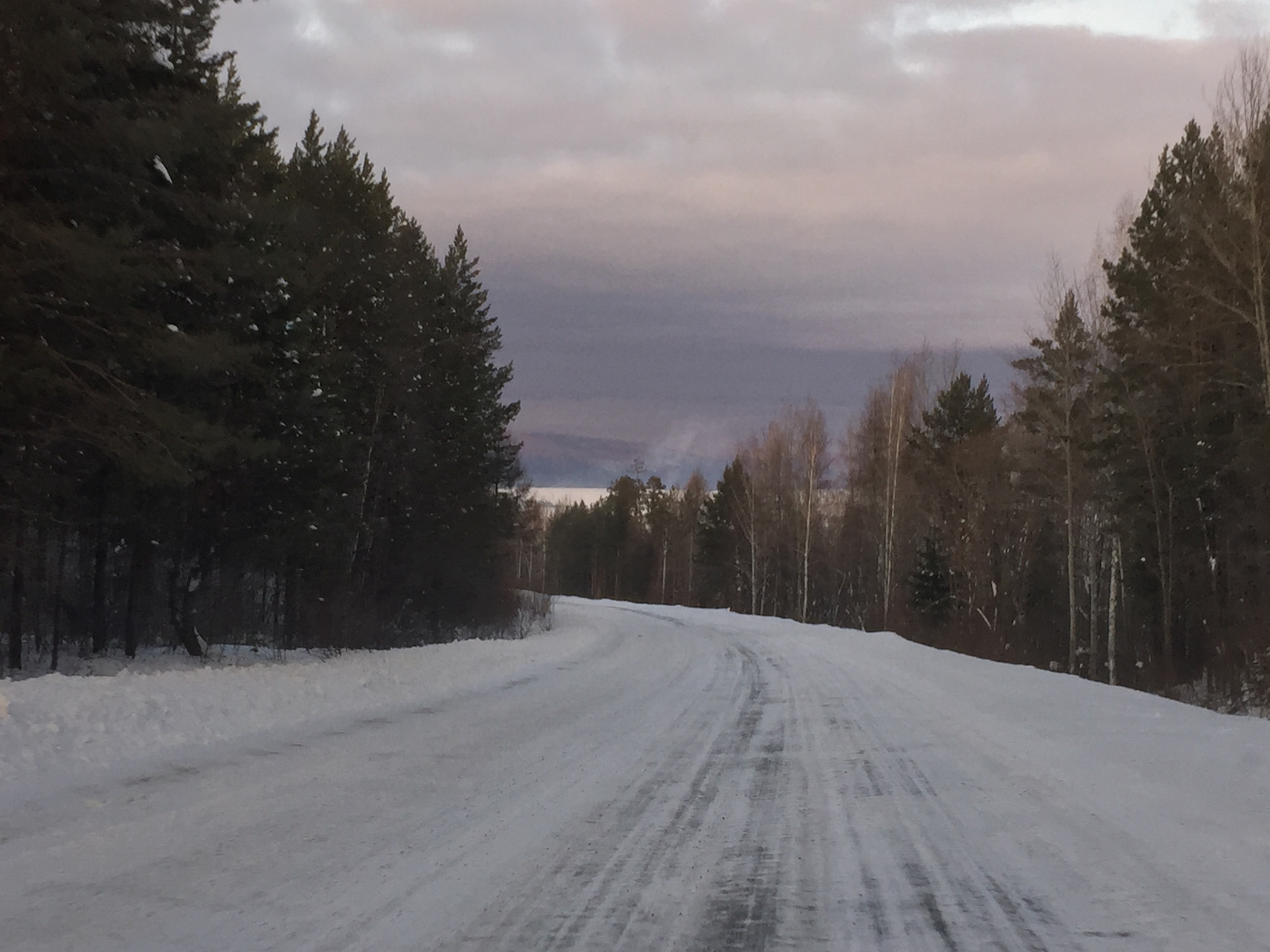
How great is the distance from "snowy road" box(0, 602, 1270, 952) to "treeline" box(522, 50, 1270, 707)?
11.3m

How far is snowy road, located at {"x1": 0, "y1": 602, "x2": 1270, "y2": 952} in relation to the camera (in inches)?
167

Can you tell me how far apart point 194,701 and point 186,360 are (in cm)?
533

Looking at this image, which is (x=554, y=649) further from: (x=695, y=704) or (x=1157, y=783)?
(x=1157, y=783)

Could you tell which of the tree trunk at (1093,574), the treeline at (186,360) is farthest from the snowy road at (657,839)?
the tree trunk at (1093,574)

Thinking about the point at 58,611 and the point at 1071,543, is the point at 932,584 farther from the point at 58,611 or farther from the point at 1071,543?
the point at 58,611

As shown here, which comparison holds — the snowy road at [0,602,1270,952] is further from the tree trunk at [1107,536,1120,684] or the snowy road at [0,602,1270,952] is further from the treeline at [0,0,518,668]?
the tree trunk at [1107,536,1120,684]

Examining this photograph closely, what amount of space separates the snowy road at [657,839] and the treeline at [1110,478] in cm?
1129

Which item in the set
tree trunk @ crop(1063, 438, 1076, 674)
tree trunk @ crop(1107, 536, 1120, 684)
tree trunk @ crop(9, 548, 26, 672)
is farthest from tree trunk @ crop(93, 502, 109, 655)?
tree trunk @ crop(1063, 438, 1076, 674)

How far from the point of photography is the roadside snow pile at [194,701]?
7.87 metres

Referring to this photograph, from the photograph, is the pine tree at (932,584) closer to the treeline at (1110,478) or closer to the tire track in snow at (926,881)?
the treeline at (1110,478)

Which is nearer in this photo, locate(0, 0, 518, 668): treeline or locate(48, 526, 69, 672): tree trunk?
locate(0, 0, 518, 668): treeline

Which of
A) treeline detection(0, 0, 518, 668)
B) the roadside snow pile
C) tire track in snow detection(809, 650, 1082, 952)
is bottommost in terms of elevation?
the roadside snow pile

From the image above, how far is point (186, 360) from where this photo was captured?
43.3 feet

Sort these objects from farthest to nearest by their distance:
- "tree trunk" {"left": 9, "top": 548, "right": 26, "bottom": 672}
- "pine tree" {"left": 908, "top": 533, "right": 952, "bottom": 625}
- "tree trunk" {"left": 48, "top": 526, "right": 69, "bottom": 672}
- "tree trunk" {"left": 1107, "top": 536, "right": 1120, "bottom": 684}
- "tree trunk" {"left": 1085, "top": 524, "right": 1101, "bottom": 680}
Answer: "pine tree" {"left": 908, "top": 533, "right": 952, "bottom": 625} → "tree trunk" {"left": 1085, "top": 524, "right": 1101, "bottom": 680} → "tree trunk" {"left": 1107, "top": 536, "right": 1120, "bottom": 684} → "tree trunk" {"left": 48, "top": 526, "right": 69, "bottom": 672} → "tree trunk" {"left": 9, "top": 548, "right": 26, "bottom": 672}
